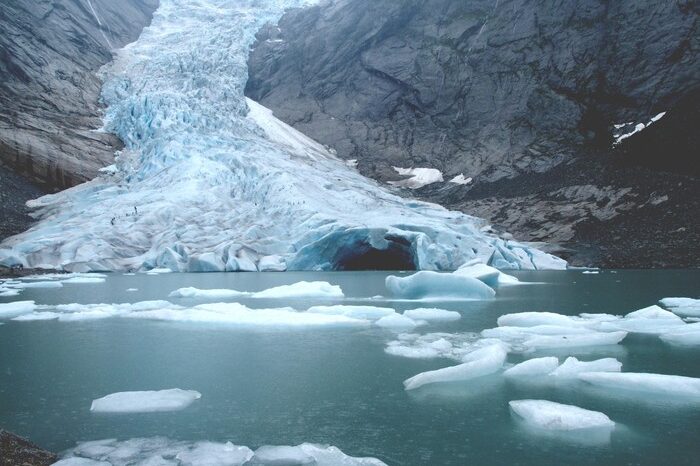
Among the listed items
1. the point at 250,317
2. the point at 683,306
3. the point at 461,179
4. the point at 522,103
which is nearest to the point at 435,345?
the point at 250,317

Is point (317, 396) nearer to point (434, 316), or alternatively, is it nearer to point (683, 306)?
point (434, 316)

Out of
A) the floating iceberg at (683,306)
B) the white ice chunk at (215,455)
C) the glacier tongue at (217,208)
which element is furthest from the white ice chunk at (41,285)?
the floating iceberg at (683,306)

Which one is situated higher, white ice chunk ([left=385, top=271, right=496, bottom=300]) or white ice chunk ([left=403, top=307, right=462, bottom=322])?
white ice chunk ([left=385, top=271, right=496, bottom=300])

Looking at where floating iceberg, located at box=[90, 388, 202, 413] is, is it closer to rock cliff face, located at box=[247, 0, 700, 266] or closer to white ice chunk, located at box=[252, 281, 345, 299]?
white ice chunk, located at box=[252, 281, 345, 299]

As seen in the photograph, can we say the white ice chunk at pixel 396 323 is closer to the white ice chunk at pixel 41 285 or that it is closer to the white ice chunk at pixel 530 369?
the white ice chunk at pixel 530 369

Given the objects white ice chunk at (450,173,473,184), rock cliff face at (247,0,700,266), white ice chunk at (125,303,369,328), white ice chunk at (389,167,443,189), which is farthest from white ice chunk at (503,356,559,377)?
white ice chunk at (389,167,443,189)

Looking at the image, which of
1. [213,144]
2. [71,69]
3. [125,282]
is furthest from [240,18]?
[125,282]
